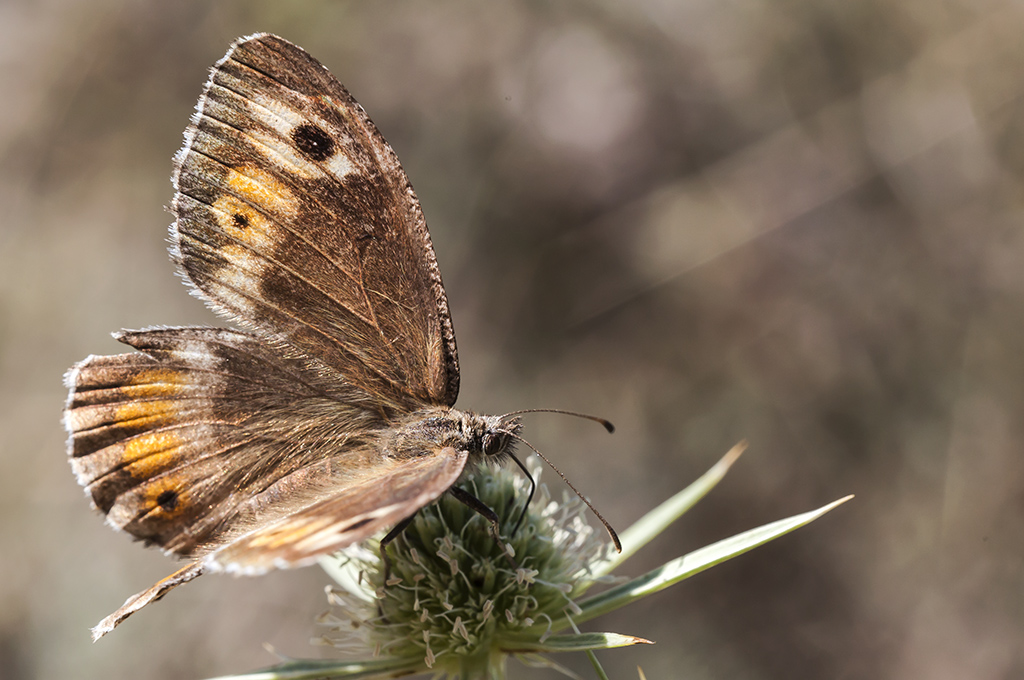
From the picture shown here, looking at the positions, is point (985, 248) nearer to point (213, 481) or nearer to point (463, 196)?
point (463, 196)

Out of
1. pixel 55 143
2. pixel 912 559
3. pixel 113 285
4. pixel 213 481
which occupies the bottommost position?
pixel 912 559

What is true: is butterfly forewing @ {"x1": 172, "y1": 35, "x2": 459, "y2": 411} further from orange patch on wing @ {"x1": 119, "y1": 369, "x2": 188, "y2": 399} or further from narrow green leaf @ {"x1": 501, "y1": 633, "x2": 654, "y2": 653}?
narrow green leaf @ {"x1": 501, "y1": 633, "x2": 654, "y2": 653}

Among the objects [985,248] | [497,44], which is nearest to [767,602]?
[985,248]

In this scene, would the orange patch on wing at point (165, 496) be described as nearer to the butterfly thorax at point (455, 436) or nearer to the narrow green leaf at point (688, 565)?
the butterfly thorax at point (455, 436)

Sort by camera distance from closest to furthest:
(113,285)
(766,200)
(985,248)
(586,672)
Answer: (586,672), (985,248), (766,200), (113,285)

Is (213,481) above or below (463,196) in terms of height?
below

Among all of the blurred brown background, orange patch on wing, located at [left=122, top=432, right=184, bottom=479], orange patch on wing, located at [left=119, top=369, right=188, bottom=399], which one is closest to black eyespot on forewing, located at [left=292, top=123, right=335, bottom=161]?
orange patch on wing, located at [left=119, top=369, right=188, bottom=399]

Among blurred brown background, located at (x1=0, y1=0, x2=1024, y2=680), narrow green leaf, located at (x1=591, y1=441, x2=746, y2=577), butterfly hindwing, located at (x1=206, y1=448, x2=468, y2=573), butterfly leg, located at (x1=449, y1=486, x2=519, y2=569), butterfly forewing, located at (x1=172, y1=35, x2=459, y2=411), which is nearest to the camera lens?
butterfly hindwing, located at (x1=206, y1=448, x2=468, y2=573)
